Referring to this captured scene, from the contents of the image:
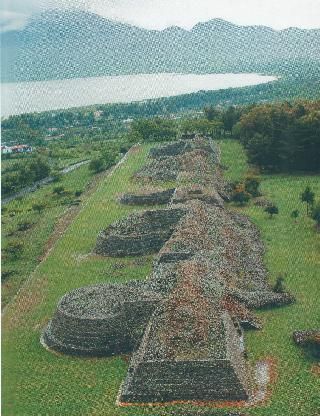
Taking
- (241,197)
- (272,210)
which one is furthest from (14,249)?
(241,197)

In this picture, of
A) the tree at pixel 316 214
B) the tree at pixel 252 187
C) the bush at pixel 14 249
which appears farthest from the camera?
the tree at pixel 252 187

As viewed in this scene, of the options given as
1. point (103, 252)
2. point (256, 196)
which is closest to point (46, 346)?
point (103, 252)

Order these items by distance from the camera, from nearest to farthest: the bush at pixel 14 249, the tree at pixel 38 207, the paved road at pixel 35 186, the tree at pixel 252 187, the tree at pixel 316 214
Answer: the bush at pixel 14 249 < the tree at pixel 316 214 < the tree at pixel 252 187 < the tree at pixel 38 207 < the paved road at pixel 35 186

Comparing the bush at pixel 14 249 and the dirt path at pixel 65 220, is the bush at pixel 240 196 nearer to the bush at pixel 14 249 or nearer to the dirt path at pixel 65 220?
the dirt path at pixel 65 220

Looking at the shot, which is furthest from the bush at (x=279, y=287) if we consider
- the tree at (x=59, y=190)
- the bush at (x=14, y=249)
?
the tree at (x=59, y=190)

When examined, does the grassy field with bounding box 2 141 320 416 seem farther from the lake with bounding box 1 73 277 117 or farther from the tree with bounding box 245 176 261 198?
the lake with bounding box 1 73 277 117

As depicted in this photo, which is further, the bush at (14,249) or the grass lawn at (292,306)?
the bush at (14,249)
